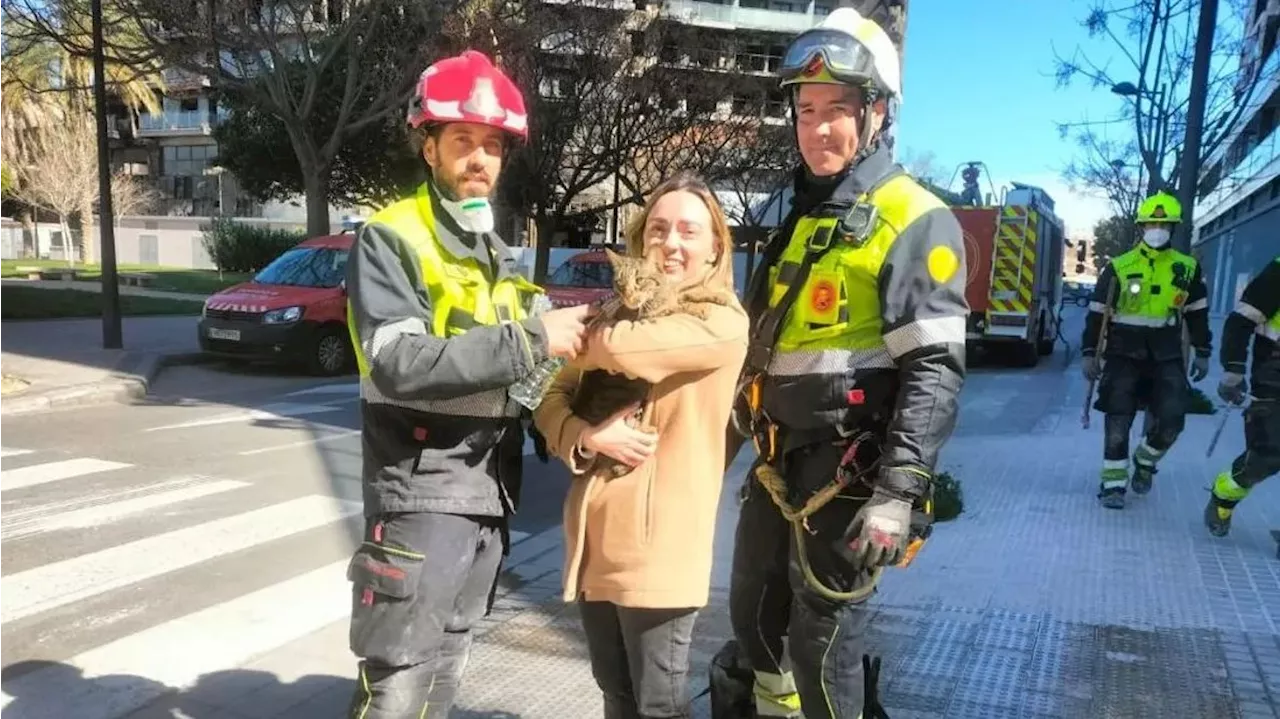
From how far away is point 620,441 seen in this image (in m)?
2.31

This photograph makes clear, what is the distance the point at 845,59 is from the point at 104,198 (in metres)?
12.4

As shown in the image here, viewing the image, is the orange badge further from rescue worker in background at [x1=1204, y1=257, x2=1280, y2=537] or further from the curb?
the curb

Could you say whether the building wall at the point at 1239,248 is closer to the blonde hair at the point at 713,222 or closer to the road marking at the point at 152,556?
the road marking at the point at 152,556

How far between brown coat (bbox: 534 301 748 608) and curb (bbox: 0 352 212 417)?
8.72 meters

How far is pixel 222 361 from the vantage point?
13492 millimetres

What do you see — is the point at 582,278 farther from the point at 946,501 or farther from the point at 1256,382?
the point at 1256,382

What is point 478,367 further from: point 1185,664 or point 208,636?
point 1185,664

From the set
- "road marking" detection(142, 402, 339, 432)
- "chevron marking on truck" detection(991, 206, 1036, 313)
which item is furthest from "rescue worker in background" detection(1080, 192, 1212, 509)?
"chevron marking on truck" detection(991, 206, 1036, 313)

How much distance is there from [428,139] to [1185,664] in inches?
137

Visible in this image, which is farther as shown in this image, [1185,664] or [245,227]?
[245,227]

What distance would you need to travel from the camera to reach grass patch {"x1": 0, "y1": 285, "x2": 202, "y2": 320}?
55.1ft

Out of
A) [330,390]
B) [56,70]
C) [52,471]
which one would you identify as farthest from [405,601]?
[56,70]

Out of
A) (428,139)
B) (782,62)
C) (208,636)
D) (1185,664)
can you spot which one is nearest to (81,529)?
(208,636)

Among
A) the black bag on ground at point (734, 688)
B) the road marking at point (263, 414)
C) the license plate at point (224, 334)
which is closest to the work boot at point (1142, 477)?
the black bag on ground at point (734, 688)
